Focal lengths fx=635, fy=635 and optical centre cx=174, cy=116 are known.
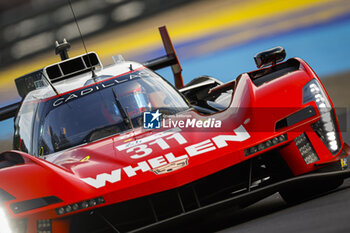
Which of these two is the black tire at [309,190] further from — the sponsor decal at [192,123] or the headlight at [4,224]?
the headlight at [4,224]

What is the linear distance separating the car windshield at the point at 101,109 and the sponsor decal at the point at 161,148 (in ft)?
2.25

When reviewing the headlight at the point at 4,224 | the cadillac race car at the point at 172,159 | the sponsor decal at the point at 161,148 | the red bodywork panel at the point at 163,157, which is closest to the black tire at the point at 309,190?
the cadillac race car at the point at 172,159

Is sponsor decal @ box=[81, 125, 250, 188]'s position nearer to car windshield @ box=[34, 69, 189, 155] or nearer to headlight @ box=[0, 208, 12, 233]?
headlight @ box=[0, 208, 12, 233]

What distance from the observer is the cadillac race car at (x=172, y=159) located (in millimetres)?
3889

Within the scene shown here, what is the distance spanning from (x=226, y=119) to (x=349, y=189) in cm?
98

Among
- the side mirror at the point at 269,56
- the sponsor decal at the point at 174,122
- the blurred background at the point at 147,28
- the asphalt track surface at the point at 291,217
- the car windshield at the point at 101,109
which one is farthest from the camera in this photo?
the blurred background at the point at 147,28

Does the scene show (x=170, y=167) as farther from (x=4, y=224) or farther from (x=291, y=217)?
(x=4, y=224)

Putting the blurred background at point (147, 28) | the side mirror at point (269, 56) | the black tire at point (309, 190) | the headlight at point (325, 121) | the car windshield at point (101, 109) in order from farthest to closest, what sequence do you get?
1. the blurred background at point (147, 28)
2. the side mirror at point (269, 56)
3. the car windshield at point (101, 109)
4. the black tire at point (309, 190)
5. the headlight at point (325, 121)

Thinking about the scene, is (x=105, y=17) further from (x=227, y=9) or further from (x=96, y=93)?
(x=96, y=93)

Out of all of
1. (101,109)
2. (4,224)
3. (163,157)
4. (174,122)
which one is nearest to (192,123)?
(174,122)

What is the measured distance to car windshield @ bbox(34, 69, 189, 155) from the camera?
16.9ft

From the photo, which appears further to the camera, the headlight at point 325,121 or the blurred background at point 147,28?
the blurred background at point 147,28

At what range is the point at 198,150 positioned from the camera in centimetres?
413

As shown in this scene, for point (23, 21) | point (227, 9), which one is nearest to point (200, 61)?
point (227, 9)
